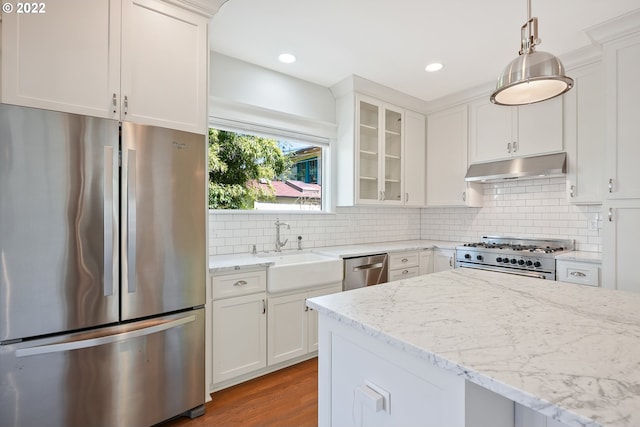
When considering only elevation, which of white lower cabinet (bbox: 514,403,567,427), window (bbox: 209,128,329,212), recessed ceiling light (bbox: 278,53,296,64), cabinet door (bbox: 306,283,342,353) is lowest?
cabinet door (bbox: 306,283,342,353)

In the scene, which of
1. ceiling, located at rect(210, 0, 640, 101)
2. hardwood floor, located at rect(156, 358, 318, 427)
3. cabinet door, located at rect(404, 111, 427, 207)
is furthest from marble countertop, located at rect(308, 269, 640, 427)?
cabinet door, located at rect(404, 111, 427, 207)

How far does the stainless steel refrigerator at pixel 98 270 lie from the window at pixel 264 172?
0.86 metres

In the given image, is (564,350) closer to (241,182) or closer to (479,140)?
(241,182)

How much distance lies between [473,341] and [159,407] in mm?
1853

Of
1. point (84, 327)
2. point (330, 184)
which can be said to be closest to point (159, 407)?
point (84, 327)

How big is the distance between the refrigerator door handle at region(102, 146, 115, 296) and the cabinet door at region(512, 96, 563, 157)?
345 cm

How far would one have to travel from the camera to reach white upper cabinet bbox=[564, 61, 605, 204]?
267cm

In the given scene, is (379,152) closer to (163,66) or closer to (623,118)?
(623,118)

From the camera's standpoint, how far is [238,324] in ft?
7.55

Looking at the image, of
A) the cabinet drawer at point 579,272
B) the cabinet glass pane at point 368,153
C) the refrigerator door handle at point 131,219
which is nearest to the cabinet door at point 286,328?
the refrigerator door handle at point 131,219

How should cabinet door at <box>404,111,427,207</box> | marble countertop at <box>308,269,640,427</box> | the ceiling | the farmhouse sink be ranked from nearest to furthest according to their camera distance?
1. marble countertop at <box>308,269,640,427</box>
2. the ceiling
3. the farmhouse sink
4. cabinet door at <box>404,111,427,207</box>

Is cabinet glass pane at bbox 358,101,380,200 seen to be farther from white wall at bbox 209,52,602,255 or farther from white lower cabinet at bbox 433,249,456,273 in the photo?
white lower cabinet at bbox 433,249,456,273

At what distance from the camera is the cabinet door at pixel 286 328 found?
2.47 meters

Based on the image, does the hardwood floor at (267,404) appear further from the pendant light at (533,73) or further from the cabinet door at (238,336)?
the pendant light at (533,73)
